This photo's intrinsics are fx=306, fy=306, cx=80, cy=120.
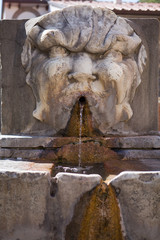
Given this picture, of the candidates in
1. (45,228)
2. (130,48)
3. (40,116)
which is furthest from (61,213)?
(130,48)

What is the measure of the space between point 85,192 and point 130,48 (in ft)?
4.13

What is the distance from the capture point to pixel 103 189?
1543 mm

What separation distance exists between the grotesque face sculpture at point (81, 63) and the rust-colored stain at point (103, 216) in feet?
2.85

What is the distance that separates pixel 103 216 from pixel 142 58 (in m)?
1.39

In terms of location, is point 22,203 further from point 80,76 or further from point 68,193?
point 80,76

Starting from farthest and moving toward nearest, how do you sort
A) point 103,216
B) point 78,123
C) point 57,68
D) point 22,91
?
point 22,91, point 78,123, point 57,68, point 103,216

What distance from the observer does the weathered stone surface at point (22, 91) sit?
243cm

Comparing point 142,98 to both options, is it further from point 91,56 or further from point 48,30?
point 48,30

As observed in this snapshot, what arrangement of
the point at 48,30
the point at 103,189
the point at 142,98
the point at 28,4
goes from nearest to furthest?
the point at 103,189 < the point at 48,30 < the point at 142,98 < the point at 28,4

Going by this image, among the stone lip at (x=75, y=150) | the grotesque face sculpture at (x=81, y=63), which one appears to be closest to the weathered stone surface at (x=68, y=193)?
the stone lip at (x=75, y=150)

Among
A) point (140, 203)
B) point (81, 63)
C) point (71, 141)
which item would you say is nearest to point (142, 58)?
point (81, 63)

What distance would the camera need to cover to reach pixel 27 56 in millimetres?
2389

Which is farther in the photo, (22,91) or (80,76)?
(22,91)

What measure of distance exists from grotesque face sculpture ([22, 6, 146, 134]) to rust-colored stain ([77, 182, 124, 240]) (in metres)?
0.87
